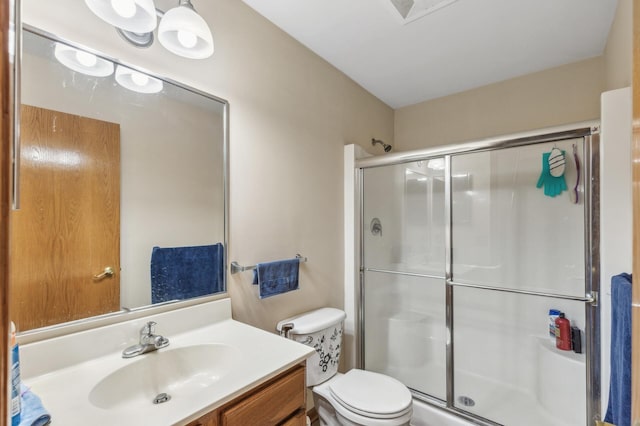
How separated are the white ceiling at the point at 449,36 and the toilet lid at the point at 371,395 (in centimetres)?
200

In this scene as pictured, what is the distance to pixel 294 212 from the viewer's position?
70.7 inches

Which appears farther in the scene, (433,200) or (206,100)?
(433,200)

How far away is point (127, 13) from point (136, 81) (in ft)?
0.85

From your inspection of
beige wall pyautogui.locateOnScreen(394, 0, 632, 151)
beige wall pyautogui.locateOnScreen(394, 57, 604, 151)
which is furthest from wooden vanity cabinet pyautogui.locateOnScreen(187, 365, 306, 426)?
beige wall pyautogui.locateOnScreen(394, 57, 604, 151)

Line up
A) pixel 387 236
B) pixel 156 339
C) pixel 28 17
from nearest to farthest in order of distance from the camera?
pixel 28 17, pixel 156 339, pixel 387 236

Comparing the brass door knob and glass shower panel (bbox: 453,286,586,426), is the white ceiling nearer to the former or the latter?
the brass door knob

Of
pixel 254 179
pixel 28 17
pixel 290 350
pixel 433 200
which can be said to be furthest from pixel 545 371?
pixel 28 17

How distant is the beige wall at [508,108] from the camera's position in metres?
2.03

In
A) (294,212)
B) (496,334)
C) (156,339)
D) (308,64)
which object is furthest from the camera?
(496,334)

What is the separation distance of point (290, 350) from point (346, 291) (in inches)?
45.1

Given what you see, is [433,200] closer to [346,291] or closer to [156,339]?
[346,291]

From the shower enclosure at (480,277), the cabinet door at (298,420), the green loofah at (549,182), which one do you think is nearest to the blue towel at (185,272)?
the cabinet door at (298,420)

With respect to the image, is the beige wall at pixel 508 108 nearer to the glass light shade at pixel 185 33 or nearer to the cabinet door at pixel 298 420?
the glass light shade at pixel 185 33

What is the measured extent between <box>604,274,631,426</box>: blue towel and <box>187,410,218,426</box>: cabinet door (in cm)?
119
